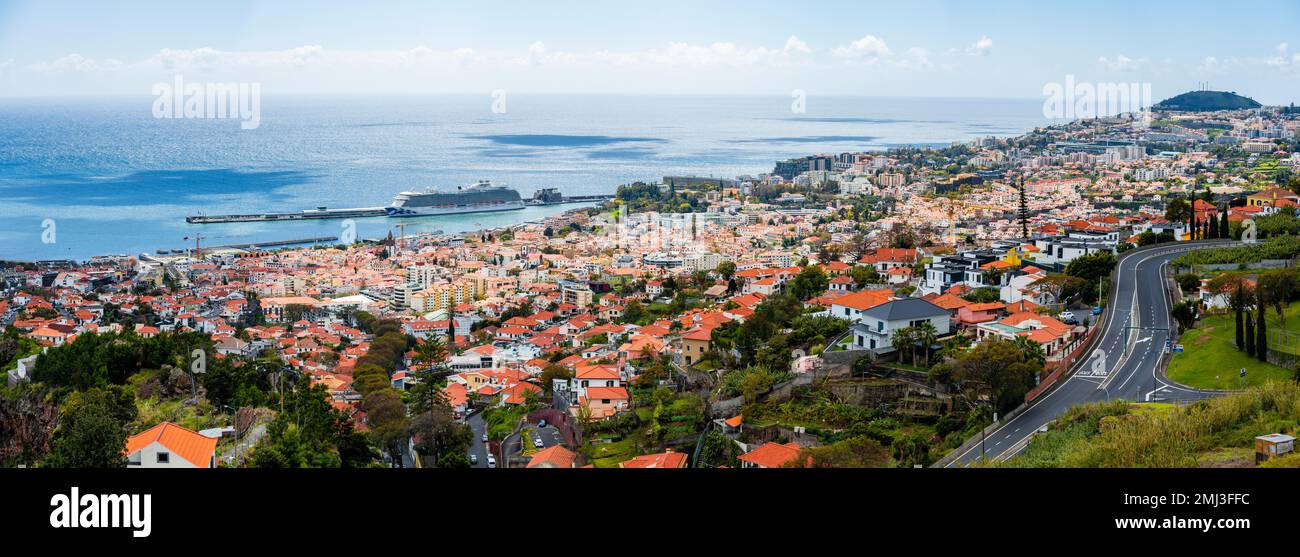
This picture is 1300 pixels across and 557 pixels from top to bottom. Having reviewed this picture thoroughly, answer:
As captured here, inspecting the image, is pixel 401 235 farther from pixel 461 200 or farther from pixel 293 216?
pixel 461 200

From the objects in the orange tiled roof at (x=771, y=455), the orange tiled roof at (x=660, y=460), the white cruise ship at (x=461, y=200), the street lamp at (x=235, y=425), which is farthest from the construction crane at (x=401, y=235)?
the orange tiled roof at (x=771, y=455)

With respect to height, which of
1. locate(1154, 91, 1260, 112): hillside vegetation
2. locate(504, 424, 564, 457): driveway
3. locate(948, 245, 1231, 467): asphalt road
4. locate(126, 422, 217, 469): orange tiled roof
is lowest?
locate(504, 424, 564, 457): driveway

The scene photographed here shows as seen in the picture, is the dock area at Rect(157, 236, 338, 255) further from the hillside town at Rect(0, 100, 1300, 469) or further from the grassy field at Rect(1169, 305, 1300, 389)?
the grassy field at Rect(1169, 305, 1300, 389)

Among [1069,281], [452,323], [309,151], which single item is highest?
[309,151]

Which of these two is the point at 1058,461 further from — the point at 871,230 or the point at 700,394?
the point at 871,230

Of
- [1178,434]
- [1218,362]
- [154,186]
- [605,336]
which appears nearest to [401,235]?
[154,186]

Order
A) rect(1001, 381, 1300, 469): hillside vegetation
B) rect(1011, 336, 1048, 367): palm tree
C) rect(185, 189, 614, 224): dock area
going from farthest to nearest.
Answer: rect(185, 189, 614, 224): dock area, rect(1011, 336, 1048, 367): palm tree, rect(1001, 381, 1300, 469): hillside vegetation

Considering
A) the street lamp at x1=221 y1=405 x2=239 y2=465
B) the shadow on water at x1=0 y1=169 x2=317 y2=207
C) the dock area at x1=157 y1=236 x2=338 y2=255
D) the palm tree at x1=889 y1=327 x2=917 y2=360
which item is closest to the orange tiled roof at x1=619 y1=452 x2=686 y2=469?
the palm tree at x1=889 y1=327 x2=917 y2=360
